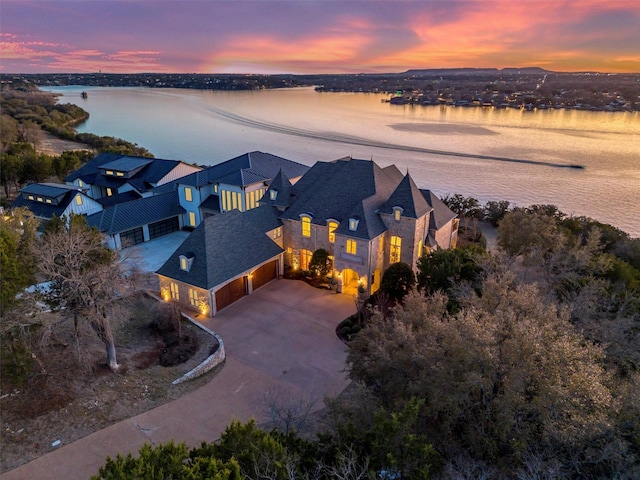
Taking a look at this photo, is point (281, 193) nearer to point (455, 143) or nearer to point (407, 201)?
point (407, 201)

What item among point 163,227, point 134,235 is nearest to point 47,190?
point 134,235

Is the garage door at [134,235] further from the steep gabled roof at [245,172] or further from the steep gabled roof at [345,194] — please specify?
the steep gabled roof at [345,194]

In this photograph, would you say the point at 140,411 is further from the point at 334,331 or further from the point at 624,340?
the point at 624,340

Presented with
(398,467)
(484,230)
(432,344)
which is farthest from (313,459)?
(484,230)

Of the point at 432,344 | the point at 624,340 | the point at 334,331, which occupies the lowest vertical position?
the point at 334,331

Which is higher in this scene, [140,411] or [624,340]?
[624,340]

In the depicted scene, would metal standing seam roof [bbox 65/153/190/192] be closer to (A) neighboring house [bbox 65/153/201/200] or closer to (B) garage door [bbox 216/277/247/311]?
(A) neighboring house [bbox 65/153/201/200]
